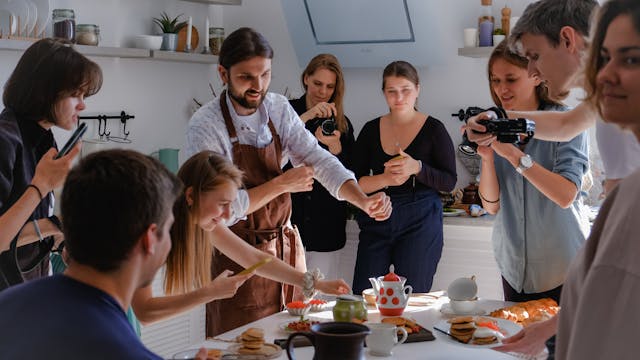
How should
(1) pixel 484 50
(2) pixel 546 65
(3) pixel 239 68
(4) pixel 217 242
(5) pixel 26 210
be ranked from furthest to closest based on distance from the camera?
(1) pixel 484 50 < (3) pixel 239 68 < (4) pixel 217 242 < (2) pixel 546 65 < (5) pixel 26 210

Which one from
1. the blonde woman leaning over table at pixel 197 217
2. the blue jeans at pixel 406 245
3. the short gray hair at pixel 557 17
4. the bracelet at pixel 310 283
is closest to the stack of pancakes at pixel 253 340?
the blonde woman leaning over table at pixel 197 217

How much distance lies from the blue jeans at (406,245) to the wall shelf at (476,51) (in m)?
0.99

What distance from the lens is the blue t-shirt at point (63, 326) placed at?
1.22 m

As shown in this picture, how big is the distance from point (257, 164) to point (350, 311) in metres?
0.83

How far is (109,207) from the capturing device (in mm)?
1317

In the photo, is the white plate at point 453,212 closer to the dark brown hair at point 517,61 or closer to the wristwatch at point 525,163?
the dark brown hair at point 517,61

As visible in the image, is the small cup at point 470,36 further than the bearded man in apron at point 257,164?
Yes

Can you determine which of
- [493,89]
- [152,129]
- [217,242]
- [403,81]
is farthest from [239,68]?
[152,129]

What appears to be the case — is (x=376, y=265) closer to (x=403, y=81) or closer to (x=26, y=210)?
(x=403, y=81)

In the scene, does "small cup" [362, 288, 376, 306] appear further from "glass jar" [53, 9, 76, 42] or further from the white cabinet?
"glass jar" [53, 9, 76, 42]

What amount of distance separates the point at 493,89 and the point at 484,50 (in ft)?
5.09

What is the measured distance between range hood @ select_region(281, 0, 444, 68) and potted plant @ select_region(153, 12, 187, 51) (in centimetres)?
68

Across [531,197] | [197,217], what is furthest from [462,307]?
[197,217]

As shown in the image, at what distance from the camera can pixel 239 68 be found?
290 cm
